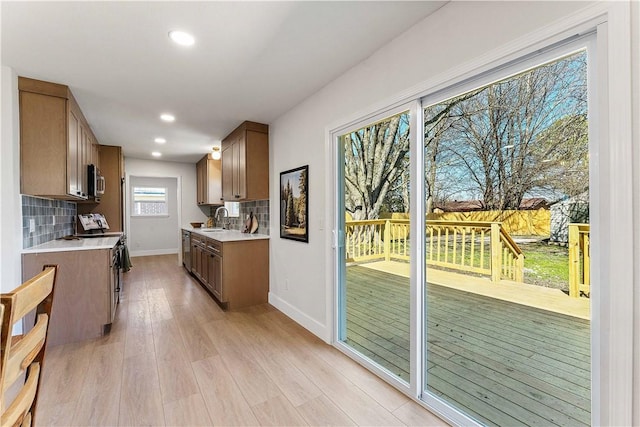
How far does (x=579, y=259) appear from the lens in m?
1.23

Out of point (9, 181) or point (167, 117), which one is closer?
point (9, 181)

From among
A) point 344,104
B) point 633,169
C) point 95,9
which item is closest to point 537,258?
point 633,169

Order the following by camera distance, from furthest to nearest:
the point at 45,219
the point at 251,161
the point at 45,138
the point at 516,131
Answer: the point at 251,161, the point at 45,219, the point at 45,138, the point at 516,131

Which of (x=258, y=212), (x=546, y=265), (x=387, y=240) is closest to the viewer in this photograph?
(x=546, y=265)

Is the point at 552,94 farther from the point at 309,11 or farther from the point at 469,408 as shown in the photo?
the point at 469,408

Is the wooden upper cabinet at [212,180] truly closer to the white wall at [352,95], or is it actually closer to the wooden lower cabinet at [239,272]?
the wooden lower cabinet at [239,272]

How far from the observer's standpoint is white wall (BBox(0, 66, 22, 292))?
2.25 metres

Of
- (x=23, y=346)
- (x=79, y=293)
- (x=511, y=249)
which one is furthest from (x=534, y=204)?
(x=79, y=293)

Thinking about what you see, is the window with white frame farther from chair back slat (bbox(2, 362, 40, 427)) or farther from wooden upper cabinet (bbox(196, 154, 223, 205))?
chair back slat (bbox(2, 362, 40, 427))

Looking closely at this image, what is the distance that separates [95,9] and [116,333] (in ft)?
9.06

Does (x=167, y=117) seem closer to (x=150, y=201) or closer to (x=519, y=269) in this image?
(x=519, y=269)

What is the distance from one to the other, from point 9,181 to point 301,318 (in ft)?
9.33

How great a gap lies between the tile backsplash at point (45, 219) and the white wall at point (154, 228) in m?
2.83

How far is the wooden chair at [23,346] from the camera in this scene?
24.5 inches
